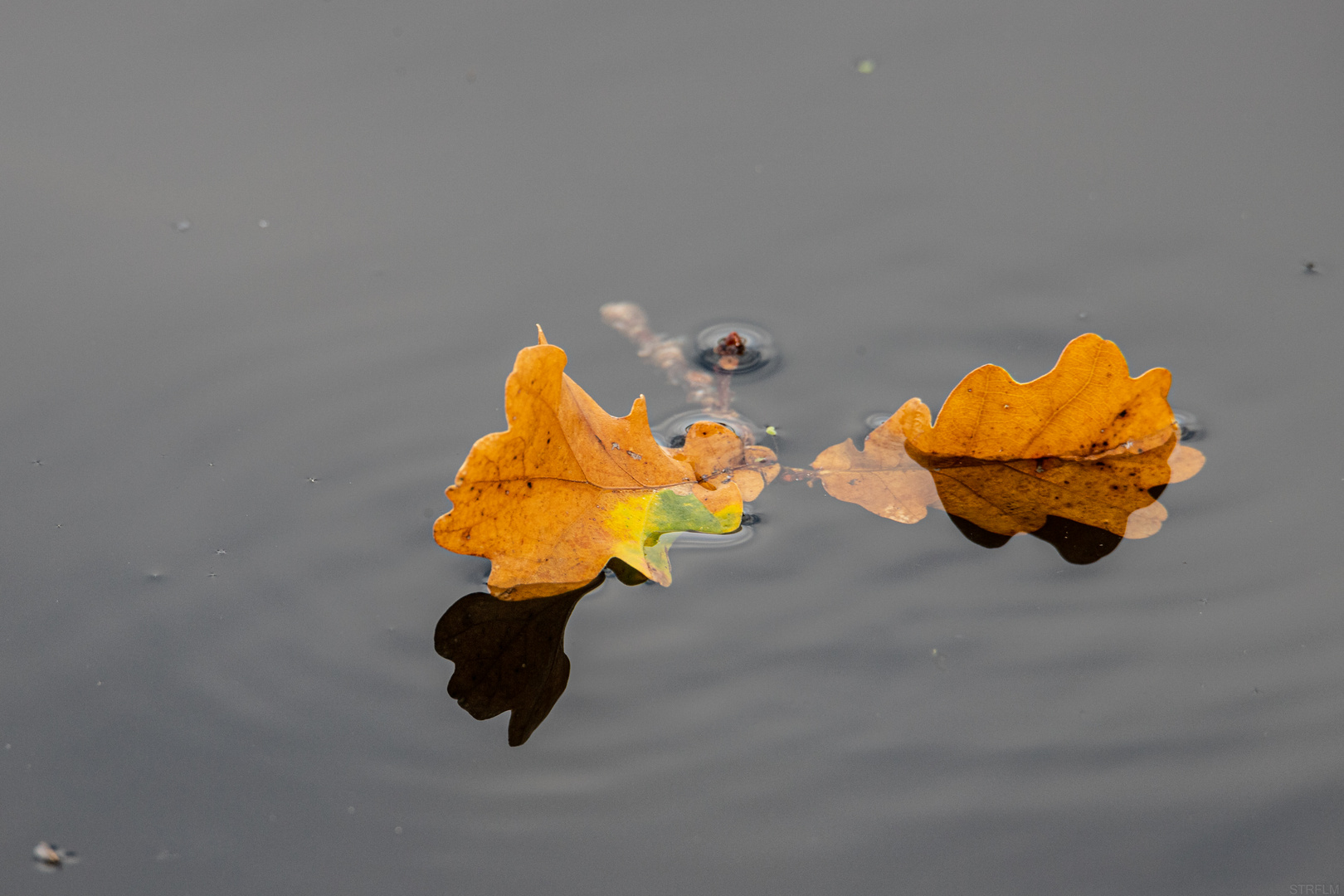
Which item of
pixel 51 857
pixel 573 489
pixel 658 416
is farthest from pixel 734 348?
pixel 51 857

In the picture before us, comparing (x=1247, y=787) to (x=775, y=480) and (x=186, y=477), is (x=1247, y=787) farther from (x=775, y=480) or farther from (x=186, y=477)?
(x=186, y=477)

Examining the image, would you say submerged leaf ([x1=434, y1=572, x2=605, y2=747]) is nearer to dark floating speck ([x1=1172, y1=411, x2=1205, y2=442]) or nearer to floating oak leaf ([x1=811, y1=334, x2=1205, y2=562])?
floating oak leaf ([x1=811, y1=334, x2=1205, y2=562])

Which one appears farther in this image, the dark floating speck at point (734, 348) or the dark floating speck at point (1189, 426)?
the dark floating speck at point (734, 348)

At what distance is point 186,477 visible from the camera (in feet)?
6.00

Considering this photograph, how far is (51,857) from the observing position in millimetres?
1396

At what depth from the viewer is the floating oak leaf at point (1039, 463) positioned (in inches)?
65.3

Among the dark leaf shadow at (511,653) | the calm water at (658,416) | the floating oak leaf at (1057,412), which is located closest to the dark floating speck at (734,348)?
the calm water at (658,416)

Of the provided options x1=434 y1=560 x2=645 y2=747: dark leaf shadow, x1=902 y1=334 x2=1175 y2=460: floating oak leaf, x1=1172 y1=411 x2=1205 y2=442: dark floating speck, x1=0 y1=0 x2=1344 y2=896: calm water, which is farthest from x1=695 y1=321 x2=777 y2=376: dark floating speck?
x1=1172 y1=411 x2=1205 y2=442: dark floating speck

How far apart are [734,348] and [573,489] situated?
531 millimetres

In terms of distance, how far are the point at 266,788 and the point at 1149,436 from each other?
4.98 ft

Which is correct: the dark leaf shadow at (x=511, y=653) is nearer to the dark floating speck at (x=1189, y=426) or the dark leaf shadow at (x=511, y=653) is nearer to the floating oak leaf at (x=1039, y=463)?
the floating oak leaf at (x=1039, y=463)

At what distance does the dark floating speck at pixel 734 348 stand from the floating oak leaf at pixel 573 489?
0.24 m

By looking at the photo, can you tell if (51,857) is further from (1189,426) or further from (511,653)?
(1189,426)

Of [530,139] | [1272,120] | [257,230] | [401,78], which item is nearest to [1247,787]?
[1272,120]
